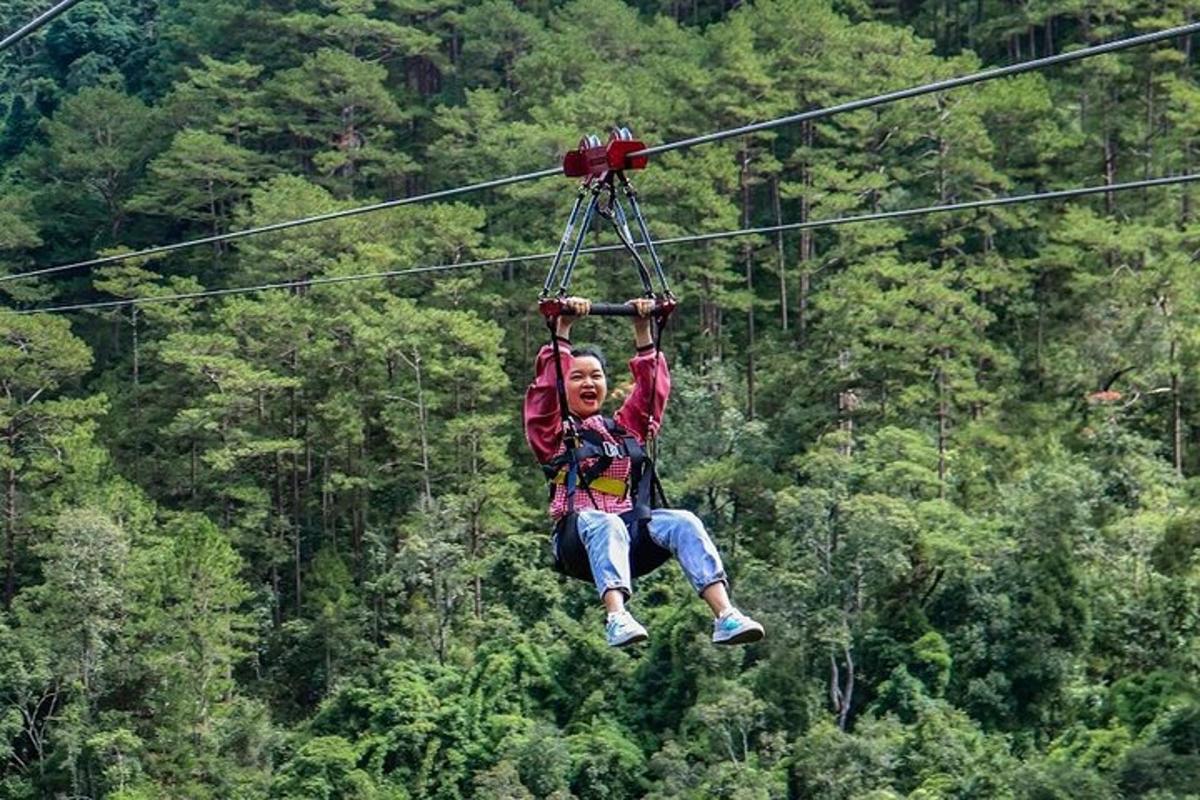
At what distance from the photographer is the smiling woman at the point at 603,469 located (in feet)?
12.2

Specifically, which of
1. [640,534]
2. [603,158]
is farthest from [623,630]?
[603,158]

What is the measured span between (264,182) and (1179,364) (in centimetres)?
Result: 949

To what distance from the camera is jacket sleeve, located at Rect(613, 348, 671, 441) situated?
3906mm

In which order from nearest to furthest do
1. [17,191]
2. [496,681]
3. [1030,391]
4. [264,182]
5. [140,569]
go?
1. [496,681]
2. [140,569]
3. [1030,391]
4. [264,182]
5. [17,191]

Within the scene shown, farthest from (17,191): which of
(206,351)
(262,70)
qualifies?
(206,351)

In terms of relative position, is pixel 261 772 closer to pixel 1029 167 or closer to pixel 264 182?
pixel 264 182

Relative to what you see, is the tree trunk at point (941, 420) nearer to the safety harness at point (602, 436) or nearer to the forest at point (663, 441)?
the forest at point (663, 441)

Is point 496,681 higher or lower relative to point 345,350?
lower

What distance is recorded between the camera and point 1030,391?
17000 mm

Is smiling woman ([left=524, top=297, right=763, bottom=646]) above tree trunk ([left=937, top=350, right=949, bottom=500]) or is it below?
above

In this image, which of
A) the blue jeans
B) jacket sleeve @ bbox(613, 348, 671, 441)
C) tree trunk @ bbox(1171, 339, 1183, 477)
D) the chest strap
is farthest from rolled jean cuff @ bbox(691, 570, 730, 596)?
tree trunk @ bbox(1171, 339, 1183, 477)

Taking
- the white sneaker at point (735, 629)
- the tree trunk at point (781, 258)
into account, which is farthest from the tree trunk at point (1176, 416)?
the white sneaker at point (735, 629)

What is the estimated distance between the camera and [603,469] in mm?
3867

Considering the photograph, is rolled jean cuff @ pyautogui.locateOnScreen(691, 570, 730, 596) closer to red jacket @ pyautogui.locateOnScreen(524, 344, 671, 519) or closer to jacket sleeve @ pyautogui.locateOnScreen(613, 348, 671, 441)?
red jacket @ pyautogui.locateOnScreen(524, 344, 671, 519)
